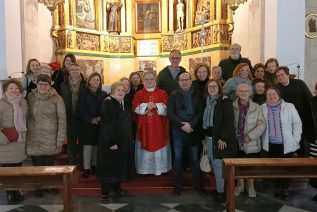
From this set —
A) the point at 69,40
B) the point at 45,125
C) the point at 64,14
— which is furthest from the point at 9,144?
the point at 64,14

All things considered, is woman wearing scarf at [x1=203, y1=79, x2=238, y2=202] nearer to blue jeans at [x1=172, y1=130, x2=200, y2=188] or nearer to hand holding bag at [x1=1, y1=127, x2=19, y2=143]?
blue jeans at [x1=172, y1=130, x2=200, y2=188]

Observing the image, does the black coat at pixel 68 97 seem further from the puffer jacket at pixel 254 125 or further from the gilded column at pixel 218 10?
the gilded column at pixel 218 10

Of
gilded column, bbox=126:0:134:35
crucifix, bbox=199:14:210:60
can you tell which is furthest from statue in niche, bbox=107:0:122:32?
crucifix, bbox=199:14:210:60

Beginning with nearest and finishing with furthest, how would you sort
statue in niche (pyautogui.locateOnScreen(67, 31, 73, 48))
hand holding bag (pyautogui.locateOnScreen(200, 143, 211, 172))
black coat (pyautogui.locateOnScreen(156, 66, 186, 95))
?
hand holding bag (pyautogui.locateOnScreen(200, 143, 211, 172)), black coat (pyautogui.locateOnScreen(156, 66, 186, 95)), statue in niche (pyautogui.locateOnScreen(67, 31, 73, 48))

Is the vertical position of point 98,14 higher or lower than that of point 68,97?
higher

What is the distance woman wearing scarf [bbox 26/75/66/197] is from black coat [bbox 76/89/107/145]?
371 millimetres

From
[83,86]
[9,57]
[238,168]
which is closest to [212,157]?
[238,168]

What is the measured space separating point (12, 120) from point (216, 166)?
249 centimetres

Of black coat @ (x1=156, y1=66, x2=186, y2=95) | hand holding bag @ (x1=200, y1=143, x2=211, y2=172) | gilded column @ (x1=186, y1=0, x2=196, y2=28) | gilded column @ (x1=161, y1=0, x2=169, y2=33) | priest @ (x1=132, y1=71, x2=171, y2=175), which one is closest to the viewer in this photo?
hand holding bag @ (x1=200, y1=143, x2=211, y2=172)

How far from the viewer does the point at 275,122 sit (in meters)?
4.52

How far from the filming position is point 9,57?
22.4 ft

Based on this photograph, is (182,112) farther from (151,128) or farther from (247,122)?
(247,122)

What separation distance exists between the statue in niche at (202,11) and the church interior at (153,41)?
27mm

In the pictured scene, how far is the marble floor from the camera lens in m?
4.30
